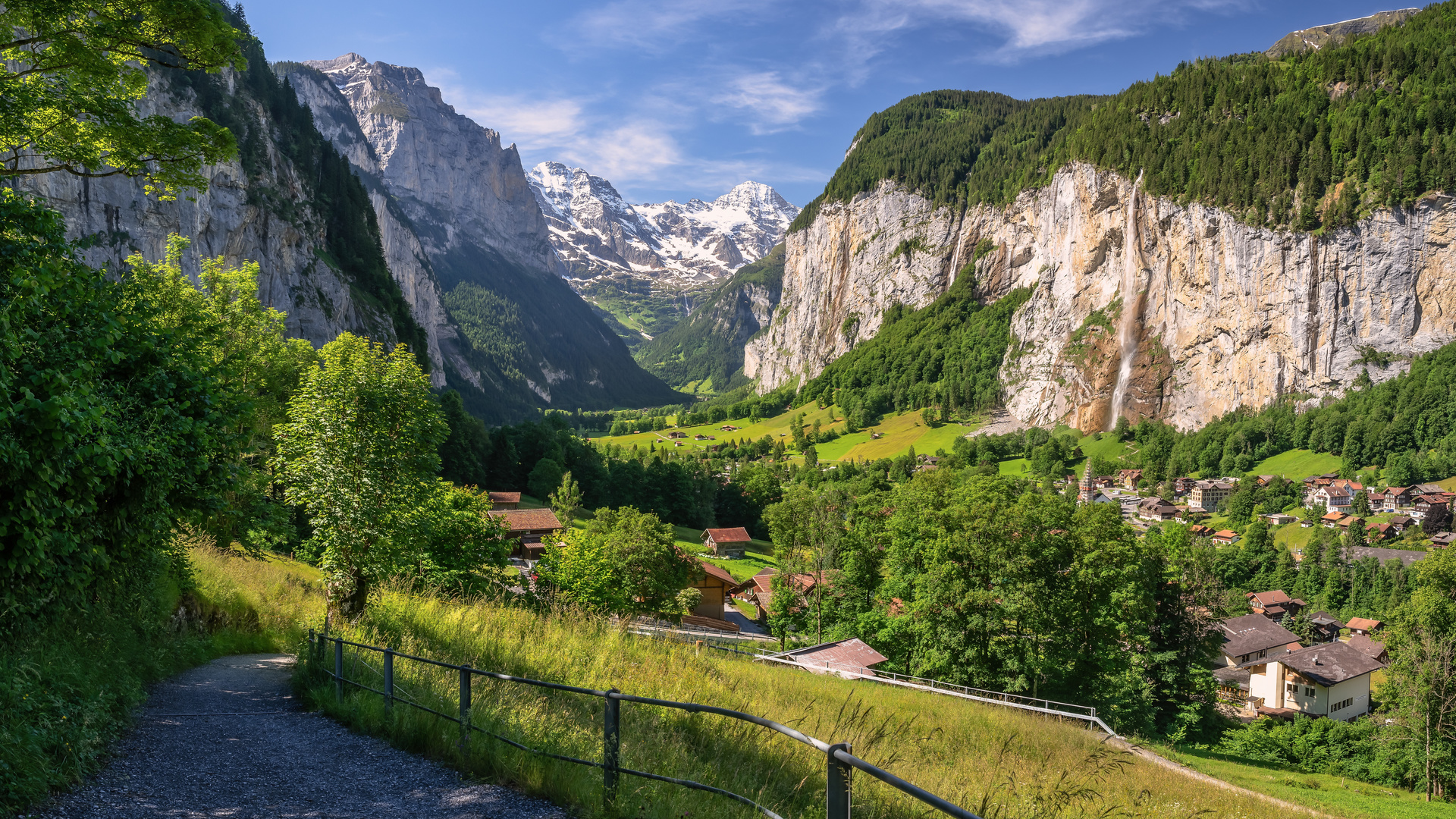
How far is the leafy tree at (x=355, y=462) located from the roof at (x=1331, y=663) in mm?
62352

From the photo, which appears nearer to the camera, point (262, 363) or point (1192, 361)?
point (262, 363)

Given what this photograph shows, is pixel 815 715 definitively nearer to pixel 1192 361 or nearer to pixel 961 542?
pixel 961 542

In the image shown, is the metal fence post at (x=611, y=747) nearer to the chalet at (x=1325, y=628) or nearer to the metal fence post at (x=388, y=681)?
the metal fence post at (x=388, y=681)

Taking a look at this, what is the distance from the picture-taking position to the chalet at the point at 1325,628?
72.7 m

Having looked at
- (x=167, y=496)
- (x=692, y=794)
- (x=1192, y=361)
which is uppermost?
(x=1192, y=361)

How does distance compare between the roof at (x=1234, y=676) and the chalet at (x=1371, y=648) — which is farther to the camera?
the roof at (x=1234, y=676)

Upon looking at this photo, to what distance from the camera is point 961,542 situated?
28531mm

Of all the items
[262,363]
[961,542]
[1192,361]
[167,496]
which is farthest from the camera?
[1192,361]

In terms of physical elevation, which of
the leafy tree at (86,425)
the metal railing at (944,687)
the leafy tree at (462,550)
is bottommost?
the metal railing at (944,687)

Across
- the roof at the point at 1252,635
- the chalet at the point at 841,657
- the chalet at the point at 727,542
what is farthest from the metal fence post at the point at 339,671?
the chalet at the point at 727,542

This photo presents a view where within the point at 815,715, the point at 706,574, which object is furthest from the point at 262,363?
the point at 706,574

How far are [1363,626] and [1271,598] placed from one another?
8.95 metres

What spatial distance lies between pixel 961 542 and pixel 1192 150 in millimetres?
145975

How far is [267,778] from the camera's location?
5.82 meters
